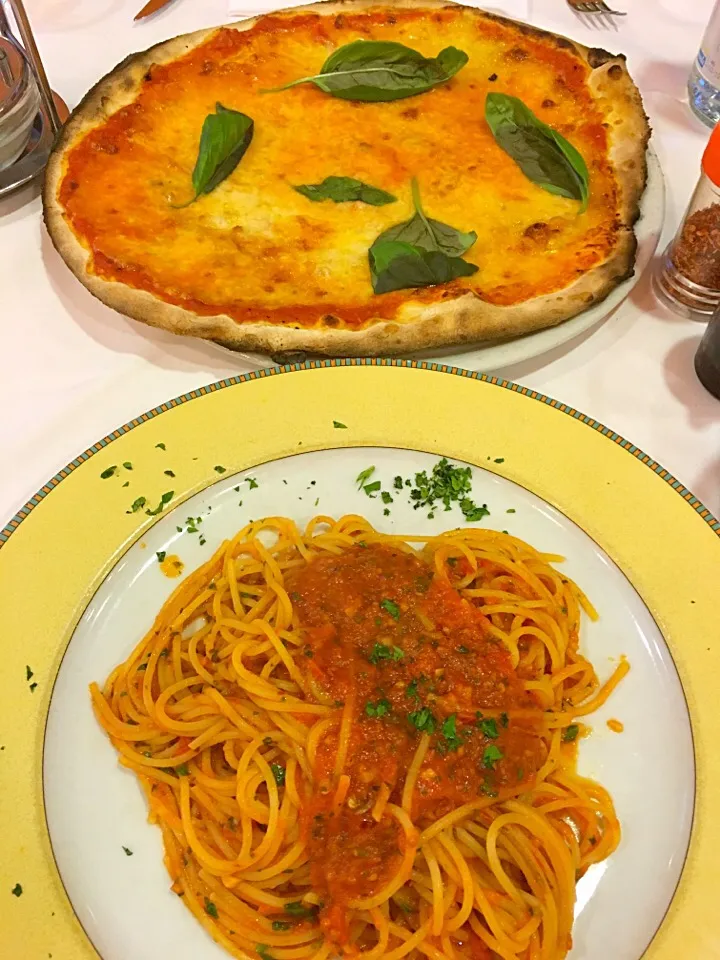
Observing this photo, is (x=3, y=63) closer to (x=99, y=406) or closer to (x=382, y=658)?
(x=99, y=406)

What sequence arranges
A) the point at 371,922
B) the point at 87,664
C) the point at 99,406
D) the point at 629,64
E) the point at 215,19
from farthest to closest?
the point at 215,19 → the point at 629,64 → the point at 99,406 → the point at 87,664 → the point at 371,922

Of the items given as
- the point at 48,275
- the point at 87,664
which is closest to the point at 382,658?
the point at 87,664

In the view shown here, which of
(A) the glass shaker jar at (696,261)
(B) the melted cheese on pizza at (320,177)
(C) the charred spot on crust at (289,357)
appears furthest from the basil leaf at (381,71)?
(C) the charred spot on crust at (289,357)

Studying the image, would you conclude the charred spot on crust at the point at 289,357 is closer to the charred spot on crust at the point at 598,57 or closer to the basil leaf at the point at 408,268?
the basil leaf at the point at 408,268

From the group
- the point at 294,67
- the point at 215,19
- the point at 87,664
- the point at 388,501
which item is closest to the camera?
the point at 87,664

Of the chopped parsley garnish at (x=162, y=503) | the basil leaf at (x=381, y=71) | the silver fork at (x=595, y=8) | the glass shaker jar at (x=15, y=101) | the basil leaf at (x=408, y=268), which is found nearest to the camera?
the chopped parsley garnish at (x=162, y=503)

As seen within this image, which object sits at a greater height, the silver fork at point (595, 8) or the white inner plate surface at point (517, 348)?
the silver fork at point (595, 8)
